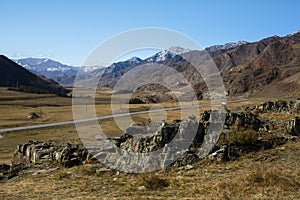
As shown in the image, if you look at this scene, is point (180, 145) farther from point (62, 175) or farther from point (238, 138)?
point (62, 175)

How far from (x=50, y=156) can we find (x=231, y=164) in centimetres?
1240

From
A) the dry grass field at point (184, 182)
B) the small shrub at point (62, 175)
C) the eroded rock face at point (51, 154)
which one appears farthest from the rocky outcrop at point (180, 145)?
the small shrub at point (62, 175)

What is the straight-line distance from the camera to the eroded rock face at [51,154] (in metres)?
21.5

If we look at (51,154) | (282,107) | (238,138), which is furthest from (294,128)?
(282,107)

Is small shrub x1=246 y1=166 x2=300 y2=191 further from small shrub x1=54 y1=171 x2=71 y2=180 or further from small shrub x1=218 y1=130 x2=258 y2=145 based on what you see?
small shrub x1=54 y1=171 x2=71 y2=180

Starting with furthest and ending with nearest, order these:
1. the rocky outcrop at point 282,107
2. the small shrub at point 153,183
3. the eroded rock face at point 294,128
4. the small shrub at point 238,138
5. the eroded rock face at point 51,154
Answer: the rocky outcrop at point 282,107 → the eroded rock face at point 294,128 → the eroded rock face at point 51,154 → the small shrub at point 238,138 → the small shrub at point 153,183

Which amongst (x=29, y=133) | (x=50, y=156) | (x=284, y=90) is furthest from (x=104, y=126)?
(x=284, y=90)

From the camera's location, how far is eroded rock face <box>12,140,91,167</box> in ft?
70.5

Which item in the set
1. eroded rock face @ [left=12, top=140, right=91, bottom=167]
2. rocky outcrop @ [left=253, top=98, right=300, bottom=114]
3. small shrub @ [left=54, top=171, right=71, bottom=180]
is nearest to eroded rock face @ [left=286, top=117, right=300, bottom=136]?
eroded rock face @ [left=12, top=140, right=91, bottom=167]

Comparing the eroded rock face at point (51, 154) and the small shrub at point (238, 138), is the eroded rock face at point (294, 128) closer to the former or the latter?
the small shrub at point (238, 138)

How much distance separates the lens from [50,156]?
2358cm

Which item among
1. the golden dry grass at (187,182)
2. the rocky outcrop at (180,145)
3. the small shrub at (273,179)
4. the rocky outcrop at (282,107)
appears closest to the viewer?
the small shrub at (273,179)

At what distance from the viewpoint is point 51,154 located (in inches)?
928

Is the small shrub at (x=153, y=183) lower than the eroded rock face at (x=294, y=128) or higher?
lower
